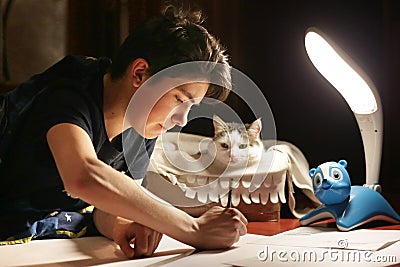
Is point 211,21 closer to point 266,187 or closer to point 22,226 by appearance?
point 266,187

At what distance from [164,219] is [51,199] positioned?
7.5 inches

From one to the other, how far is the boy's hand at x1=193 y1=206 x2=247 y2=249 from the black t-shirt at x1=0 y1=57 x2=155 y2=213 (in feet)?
0.52

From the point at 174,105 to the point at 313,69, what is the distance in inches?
27.7

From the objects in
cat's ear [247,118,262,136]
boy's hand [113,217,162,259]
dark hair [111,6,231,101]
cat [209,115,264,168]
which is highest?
dark hair [111,6,231,101]

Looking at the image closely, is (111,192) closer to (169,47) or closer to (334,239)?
(169,47)

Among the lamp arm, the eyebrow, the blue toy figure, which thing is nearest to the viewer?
the eyebrow

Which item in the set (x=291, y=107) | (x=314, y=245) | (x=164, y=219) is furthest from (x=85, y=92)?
(x=291, y=107)

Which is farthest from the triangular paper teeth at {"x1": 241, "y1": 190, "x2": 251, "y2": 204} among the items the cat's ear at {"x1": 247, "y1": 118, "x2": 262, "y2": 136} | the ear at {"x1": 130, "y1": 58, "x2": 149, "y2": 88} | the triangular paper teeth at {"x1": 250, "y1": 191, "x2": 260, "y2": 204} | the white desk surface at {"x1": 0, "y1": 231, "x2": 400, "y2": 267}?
the ear at {"x1": 130, "y1": 58, "x2": 149, "y2": 88}

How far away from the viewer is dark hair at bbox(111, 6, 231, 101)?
0.73m

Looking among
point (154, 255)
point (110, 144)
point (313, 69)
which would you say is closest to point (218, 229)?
point (154, 255)

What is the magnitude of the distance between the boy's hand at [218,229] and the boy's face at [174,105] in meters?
0.13

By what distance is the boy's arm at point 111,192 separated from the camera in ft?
2.06

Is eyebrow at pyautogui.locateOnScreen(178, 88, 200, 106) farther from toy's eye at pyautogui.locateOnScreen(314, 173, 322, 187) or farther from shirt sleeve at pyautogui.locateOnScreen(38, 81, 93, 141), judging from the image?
toy's eye at pyautogui.locateOnScreen(314, 173, 322, 187)

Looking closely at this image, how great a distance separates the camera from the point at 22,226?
0.75 meters
